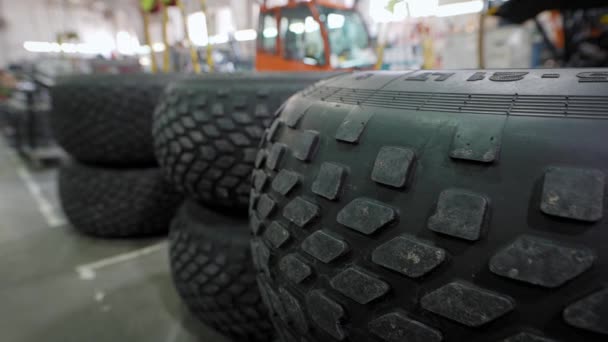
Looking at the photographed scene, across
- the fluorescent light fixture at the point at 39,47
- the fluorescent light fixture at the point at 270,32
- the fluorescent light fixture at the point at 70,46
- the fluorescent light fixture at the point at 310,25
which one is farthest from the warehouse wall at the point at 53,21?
the fluorescent light fixture at the point at 310,25

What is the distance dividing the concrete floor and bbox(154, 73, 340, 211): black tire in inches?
17.7

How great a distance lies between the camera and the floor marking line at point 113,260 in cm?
140

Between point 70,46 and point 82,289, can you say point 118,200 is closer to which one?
point 82,289

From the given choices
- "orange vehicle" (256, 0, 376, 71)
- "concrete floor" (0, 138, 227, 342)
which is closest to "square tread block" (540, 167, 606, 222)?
"concrete floor" (0, 138, 227, 342)

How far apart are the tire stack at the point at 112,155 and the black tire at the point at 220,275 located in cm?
61

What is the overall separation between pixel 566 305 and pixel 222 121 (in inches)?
27.6

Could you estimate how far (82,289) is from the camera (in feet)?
4.21

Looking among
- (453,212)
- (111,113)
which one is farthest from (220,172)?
(111,113)

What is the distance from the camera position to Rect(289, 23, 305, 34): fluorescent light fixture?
3.09 m

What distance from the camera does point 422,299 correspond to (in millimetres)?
318

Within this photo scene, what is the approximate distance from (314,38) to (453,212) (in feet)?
9.54

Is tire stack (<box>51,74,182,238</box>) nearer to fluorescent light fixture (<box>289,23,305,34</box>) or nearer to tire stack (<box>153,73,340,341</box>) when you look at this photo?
tire stack (<box>153,73,340,341</box>)

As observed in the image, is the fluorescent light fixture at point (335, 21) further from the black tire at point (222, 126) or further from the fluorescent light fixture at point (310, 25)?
the black tire at point (222, 126)

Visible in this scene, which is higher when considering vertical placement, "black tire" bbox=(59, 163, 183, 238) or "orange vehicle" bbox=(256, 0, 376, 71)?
"orange vehicle" bbox=(256, 0, 376, 71)
